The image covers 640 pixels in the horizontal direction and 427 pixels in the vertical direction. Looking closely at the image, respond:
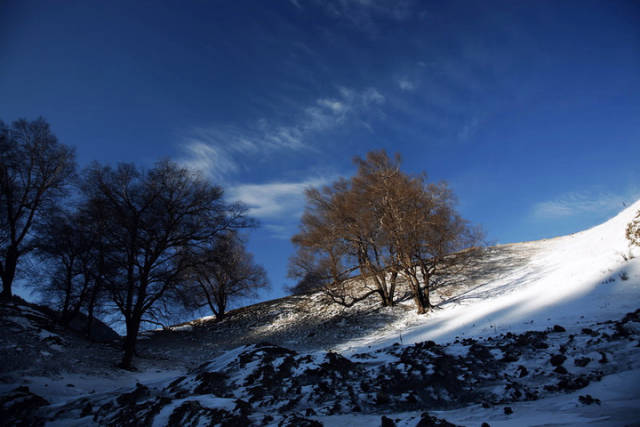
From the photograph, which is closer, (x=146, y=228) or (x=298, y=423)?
(x=298, y=423)

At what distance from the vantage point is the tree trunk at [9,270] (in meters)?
14.6

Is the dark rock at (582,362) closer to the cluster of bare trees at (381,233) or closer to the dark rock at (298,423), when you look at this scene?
the dark rock at (298,423)

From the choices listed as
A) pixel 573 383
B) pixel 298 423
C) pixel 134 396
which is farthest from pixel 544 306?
pixel 134 396

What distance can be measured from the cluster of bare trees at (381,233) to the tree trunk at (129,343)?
31.0 feet

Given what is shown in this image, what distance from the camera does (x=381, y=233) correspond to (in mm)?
16328

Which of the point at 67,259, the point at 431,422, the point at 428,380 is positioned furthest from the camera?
the point at 67,259

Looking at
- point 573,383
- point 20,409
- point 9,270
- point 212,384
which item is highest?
point 9,270

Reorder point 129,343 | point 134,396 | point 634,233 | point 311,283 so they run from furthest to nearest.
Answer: point 311,283 < point 129,343 < point 634,233 < point 134,396

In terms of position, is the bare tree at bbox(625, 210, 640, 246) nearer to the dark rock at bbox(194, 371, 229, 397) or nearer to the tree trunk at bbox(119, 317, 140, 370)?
the dark rock at bbox(194, 371, 229, 397)

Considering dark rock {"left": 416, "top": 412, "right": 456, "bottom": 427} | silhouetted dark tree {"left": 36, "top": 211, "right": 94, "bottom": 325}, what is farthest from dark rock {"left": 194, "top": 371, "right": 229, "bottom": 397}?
silhouetted dark tree {"left": 36, "top": 211, "right": 94, "bottom": 325}

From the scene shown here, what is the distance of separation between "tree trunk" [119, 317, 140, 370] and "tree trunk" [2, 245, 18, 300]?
8473 millimetres

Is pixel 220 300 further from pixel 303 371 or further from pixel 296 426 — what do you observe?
pixel 296 426

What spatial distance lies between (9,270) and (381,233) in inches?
763

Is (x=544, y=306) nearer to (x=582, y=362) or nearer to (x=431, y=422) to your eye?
(x=582, y=362)
